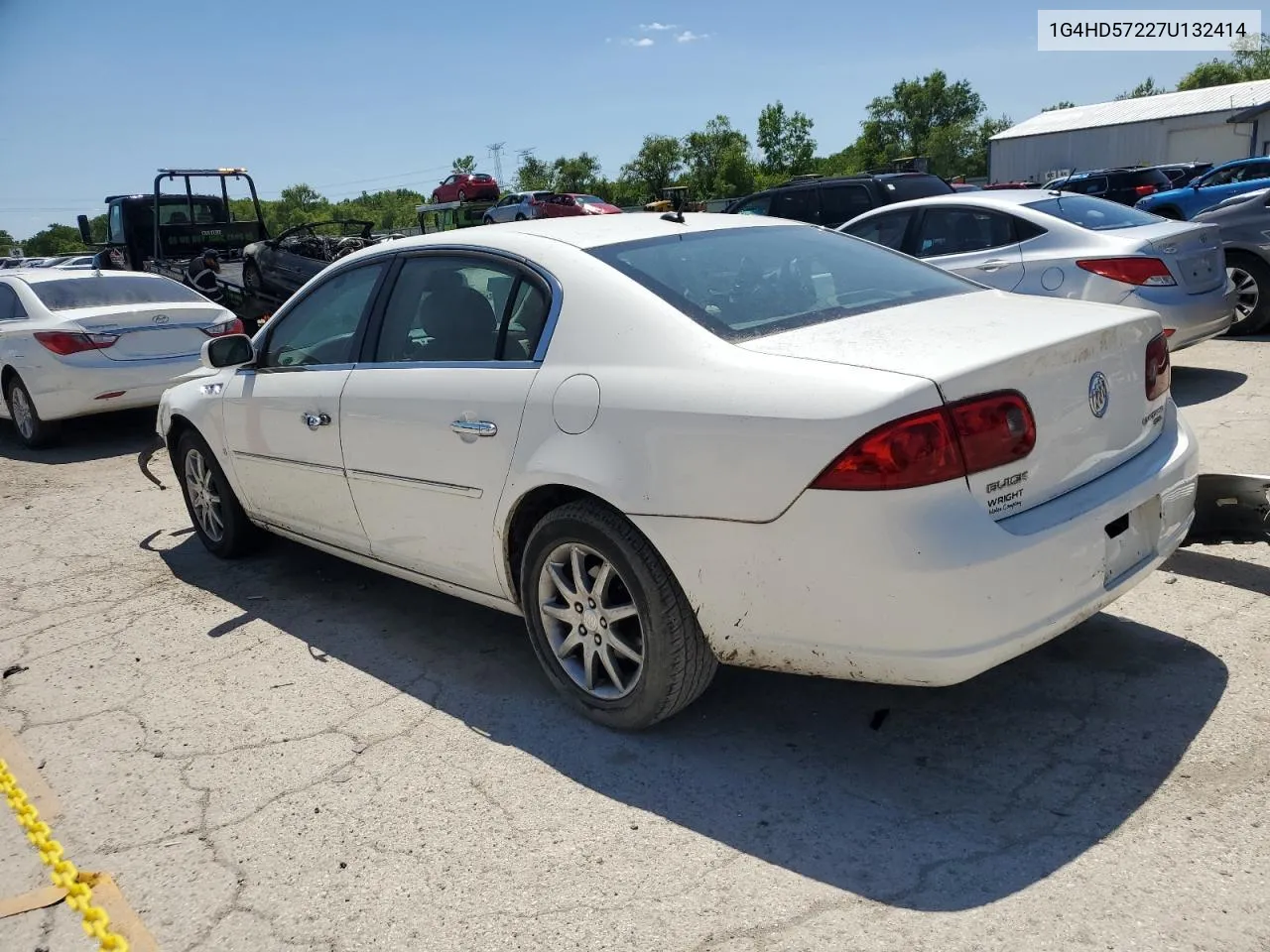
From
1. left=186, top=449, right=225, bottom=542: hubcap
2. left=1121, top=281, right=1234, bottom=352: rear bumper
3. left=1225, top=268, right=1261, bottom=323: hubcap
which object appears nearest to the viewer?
left=186, top=449, right=225, bottom=542: hubcap

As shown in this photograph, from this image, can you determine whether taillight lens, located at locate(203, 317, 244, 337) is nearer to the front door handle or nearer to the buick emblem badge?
the front door handle

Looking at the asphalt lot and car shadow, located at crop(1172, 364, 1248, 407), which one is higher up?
the asphalt lot

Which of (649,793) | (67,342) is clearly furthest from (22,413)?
(649,793)

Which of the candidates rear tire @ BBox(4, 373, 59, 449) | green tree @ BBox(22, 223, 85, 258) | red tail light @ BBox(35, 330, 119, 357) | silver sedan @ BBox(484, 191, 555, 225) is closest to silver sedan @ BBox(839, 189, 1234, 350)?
red tail light @ BBox(35, 330, 119, 357)

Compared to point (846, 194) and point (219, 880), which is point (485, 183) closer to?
point (846, 194)

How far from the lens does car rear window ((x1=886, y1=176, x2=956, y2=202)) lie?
12.8 meters

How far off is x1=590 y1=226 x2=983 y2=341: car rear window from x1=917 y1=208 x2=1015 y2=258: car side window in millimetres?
4204

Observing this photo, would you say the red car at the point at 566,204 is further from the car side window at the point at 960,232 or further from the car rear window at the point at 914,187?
the car side window at the point at 960,232

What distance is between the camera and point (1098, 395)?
2.97 metres

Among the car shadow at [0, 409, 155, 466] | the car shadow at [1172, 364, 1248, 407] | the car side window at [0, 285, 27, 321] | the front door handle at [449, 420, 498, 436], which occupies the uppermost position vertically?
the car side window at [0, 285, 27, 321]

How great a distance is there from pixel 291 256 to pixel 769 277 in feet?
34.8

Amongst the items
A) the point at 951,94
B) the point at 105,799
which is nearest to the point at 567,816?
the point at 105,799

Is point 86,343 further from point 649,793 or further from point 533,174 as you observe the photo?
point 533,174

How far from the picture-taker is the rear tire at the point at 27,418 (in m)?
8.78
